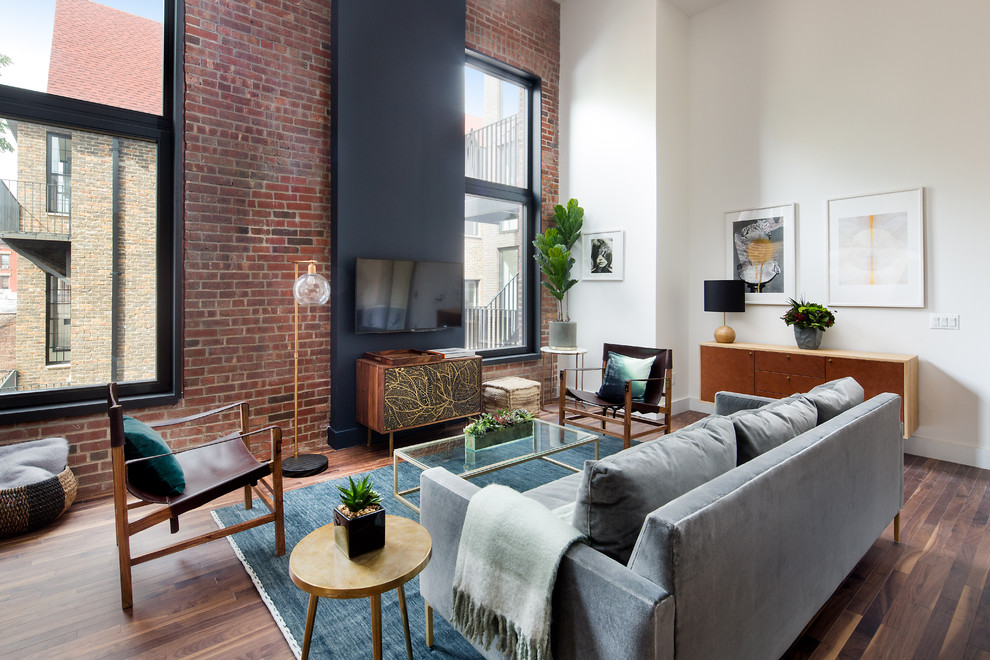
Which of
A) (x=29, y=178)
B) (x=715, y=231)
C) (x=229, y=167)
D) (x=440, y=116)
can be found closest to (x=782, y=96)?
(x=715, y=231)

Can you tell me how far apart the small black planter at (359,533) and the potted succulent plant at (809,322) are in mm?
4109

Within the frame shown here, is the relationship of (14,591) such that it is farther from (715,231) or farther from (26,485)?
(715,231)

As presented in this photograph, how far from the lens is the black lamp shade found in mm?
4695

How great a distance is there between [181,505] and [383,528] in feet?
3.56

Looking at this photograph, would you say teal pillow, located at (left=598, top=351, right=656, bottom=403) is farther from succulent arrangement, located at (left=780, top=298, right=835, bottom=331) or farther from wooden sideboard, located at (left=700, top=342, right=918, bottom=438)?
succulent arrangement, located at (left=780, top=298, right=835, bottom=331)

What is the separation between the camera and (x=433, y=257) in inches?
185

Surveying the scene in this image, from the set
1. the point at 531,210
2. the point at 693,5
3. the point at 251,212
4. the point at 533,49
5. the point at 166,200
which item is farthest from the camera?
the point at 531,210

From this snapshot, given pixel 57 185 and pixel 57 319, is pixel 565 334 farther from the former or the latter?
pixel 57 185

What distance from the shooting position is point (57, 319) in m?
3.28

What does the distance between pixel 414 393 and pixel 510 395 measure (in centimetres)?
109

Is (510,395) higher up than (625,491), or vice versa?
(625,491)

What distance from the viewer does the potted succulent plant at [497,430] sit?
3.08 m

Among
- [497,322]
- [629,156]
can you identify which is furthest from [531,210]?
[497,322]

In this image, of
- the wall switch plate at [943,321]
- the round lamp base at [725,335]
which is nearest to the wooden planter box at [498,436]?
the round lamp base at [725,335]
